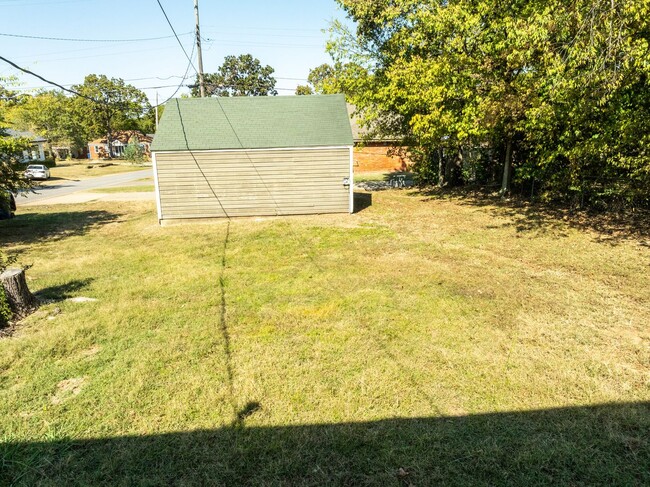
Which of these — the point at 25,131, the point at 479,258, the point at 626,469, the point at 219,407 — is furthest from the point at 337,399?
the point at 25,131

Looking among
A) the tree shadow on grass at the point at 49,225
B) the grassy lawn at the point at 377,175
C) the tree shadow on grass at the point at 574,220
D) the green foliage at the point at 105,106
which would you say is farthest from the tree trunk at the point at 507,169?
the green foliage at the point at 105,106

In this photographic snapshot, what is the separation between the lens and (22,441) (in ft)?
11.4

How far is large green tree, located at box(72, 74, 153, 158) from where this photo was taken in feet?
168

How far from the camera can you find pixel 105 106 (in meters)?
52.4

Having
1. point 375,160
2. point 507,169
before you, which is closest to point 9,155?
point 507,169

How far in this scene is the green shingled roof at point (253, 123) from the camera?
1337 centimetres

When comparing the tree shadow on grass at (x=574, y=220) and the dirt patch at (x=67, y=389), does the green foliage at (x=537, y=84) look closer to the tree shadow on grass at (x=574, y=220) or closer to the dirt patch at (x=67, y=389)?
the tree shadow on grass at (x=574, y=220)

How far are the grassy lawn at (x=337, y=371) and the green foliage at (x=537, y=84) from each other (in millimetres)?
2852

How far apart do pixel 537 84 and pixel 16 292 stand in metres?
11.8

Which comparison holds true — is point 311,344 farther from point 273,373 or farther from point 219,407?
point 219,407

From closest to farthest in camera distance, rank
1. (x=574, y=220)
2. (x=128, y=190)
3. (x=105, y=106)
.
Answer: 1. (x=574, y=220)
2. (x=128, y=190)
3. (x=105, y=106)

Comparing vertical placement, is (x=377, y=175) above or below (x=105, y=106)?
below

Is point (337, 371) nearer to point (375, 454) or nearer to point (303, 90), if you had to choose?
point (375, 454)

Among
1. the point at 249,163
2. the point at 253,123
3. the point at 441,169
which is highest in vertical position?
the point at 253,123
